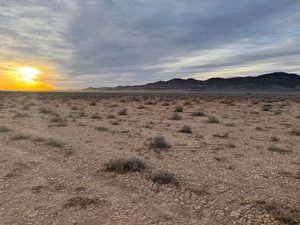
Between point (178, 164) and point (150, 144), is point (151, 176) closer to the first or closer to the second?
point (178, 164)

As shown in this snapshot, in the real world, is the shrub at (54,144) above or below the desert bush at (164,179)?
above

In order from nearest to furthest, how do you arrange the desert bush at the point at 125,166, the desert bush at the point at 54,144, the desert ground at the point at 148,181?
the desert ground at the point at 148,181
the desert bush at the point at 125,166
the desert bush at the point at 54,144

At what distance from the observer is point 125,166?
7320 millimetres

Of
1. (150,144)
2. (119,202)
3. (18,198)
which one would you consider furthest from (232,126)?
(18,198)

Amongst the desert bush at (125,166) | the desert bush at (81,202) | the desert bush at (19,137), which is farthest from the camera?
the desert bush at (19,137)

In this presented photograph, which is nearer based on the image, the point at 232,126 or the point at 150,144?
the point at 150,144

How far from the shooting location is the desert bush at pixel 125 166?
7188 mm

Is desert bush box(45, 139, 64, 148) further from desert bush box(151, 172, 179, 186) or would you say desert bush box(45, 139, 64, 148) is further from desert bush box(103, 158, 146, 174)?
desert bush box(151, 172, 179, 186)

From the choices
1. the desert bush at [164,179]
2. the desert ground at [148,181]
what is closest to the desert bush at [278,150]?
the desert ground at [148,181]

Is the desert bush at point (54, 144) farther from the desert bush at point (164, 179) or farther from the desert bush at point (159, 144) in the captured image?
the desert bush at point (164, 179)

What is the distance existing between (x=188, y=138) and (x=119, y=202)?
24.3ft

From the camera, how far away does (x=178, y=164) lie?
7.94 meters

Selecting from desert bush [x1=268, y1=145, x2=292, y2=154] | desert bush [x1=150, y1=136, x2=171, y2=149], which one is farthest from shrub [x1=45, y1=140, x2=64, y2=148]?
desert bush [x1=268, y1=145, x2=292, y2=154]

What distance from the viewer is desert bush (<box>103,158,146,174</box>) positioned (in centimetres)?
719
